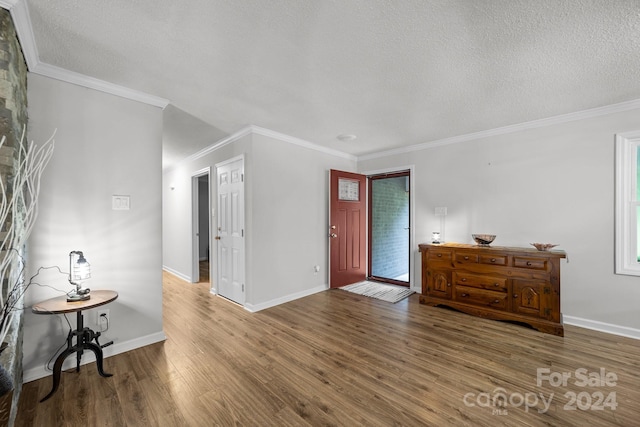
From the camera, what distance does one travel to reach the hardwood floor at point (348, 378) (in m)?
1.67

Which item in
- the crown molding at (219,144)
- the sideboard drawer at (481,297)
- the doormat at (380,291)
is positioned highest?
the crown molding at (219,144)

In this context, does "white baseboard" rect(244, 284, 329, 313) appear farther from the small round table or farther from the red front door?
the small round table

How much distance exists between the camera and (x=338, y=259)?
4520mm

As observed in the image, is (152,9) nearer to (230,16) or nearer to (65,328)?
(230,16)

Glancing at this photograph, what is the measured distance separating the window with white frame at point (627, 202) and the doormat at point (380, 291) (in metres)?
2.39

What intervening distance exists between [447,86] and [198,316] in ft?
12.2

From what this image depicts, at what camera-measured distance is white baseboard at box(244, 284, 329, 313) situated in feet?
11.3

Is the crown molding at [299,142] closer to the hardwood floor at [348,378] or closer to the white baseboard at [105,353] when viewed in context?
the hardwood floor at [348,378]

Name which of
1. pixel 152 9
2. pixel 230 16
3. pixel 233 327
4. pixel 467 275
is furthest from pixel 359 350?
pixel 152 9

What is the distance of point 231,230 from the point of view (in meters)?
3.89

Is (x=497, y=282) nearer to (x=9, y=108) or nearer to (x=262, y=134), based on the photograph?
(x=262, y=134)

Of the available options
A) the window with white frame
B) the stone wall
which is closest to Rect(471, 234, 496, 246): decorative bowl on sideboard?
the window with white frame

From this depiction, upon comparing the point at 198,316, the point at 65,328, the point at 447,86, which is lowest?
the point at 198,316

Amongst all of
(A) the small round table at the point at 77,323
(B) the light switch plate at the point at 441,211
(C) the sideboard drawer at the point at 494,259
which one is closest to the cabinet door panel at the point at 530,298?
(C) the sideboard drawer at the point at 494,259
